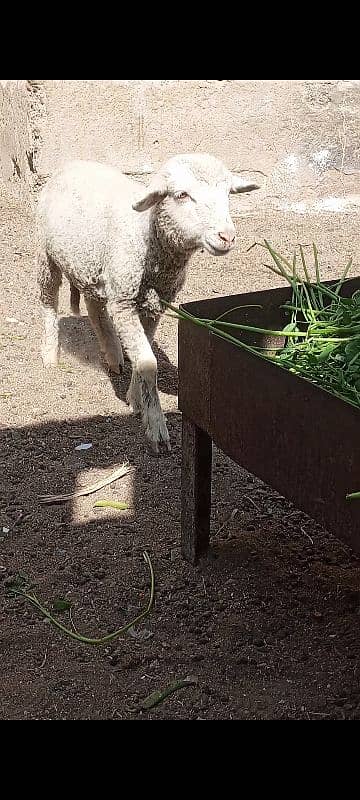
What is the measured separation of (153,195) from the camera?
12.9 ft

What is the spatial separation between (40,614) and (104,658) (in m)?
0.35

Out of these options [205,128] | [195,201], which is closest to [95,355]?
[195,201]

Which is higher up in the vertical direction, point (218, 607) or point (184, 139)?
point (184, 139)

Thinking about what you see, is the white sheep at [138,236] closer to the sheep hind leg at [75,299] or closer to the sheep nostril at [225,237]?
the sheep nostril at [225,237]

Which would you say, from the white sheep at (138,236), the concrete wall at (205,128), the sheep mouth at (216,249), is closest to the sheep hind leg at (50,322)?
the white sheep at (138,236)

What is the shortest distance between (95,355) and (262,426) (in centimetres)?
319

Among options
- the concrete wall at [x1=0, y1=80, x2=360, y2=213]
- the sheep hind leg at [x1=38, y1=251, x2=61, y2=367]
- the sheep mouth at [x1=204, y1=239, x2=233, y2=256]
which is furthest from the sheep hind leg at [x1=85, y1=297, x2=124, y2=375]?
the concrete wall at [x1=0, y1=80, x2=360, y2=213]

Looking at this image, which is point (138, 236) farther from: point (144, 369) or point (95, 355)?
point (95, 355)

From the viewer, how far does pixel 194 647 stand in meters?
2.89

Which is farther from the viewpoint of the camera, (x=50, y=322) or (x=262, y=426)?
(x=50, y=322)

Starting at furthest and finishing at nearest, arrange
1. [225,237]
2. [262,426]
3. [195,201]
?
[195,201] < [225,237] < [262,426]

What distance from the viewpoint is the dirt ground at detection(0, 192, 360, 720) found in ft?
8.71

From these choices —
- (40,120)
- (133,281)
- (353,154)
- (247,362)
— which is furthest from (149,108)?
(247,362)

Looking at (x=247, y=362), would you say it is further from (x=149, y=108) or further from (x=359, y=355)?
(x=149, y=108)
